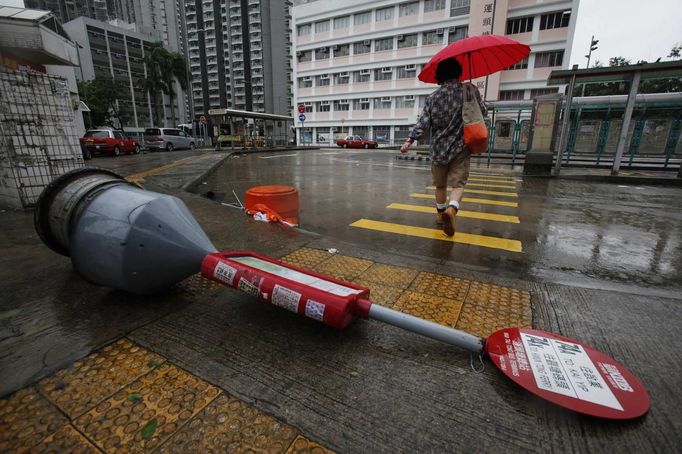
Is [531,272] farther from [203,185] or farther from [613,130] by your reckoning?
[613,130]

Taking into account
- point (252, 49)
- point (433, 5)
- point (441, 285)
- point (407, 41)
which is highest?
point (252, 49)

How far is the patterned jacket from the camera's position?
4027 millimetres

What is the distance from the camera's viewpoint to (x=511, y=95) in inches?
1350

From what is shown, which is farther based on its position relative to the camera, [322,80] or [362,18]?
[322,80]

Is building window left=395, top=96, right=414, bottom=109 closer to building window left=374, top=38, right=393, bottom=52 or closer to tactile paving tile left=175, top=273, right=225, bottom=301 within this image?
building window left=374, top=38, right=393, bottom=52

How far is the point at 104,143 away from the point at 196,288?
75.0 ft

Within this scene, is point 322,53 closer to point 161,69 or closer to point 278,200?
point 161,69

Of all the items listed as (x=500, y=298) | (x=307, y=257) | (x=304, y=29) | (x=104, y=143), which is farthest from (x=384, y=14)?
(x=500, y=298)

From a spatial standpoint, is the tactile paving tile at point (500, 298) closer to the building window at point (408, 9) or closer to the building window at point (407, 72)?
the building window at point (407, 72)

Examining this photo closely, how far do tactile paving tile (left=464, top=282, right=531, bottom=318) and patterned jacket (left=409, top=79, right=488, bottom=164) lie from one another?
203 cm

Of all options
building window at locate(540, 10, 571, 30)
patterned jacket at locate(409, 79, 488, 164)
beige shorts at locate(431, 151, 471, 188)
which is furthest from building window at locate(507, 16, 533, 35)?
beige shorts at locate(431, 151, 471, 188)

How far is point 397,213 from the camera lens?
5.64 meters

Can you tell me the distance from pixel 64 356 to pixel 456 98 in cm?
427

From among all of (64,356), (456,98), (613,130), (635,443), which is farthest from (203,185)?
(613,130)
